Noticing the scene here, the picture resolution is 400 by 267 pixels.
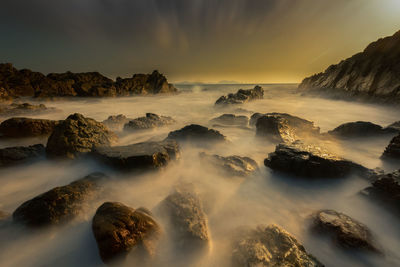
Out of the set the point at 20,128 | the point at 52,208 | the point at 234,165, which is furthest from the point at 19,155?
the point at 234,165

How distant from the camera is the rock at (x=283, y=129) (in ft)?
18.4

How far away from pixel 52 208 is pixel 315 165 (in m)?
4.61

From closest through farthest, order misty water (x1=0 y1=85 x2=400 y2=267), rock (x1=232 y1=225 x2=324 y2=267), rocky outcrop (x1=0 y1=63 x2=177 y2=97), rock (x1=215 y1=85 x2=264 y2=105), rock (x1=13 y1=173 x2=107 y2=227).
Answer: rock (x1=232 y1=225 x2=324 y2=267), misty water (x1=0 y1=85 x2=400 y2=267), rock (x1=13 y1=173 x2=107 y2=227), rock (x1=215 y1=85 x2=264 y2=105), rocky outcrop (x1=0 y1=63 x2=177 y2=97)

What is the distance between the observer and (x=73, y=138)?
4164 mm

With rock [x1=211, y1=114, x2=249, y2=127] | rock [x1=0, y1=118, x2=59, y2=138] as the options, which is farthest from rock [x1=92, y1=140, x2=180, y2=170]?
rock [x1=211, y1=114, x2=249, y2=127]

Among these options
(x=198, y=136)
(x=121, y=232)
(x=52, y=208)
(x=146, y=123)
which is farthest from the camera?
(x=146, y=123)

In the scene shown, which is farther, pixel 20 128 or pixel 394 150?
pixel 20 128

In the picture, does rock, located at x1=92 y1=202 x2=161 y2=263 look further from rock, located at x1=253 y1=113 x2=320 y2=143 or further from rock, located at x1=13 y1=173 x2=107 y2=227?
rock, located at x1=253 y1=113 x2=320 y2=143

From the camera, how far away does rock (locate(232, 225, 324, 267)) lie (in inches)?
66.2

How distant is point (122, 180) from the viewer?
3.28 metres

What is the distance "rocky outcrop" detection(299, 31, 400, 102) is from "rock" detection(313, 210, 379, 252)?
1621cm

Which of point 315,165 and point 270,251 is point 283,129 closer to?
point 315,165

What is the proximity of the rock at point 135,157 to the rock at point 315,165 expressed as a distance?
2.74 metres

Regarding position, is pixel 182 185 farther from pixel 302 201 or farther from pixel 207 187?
pixel 302 201
